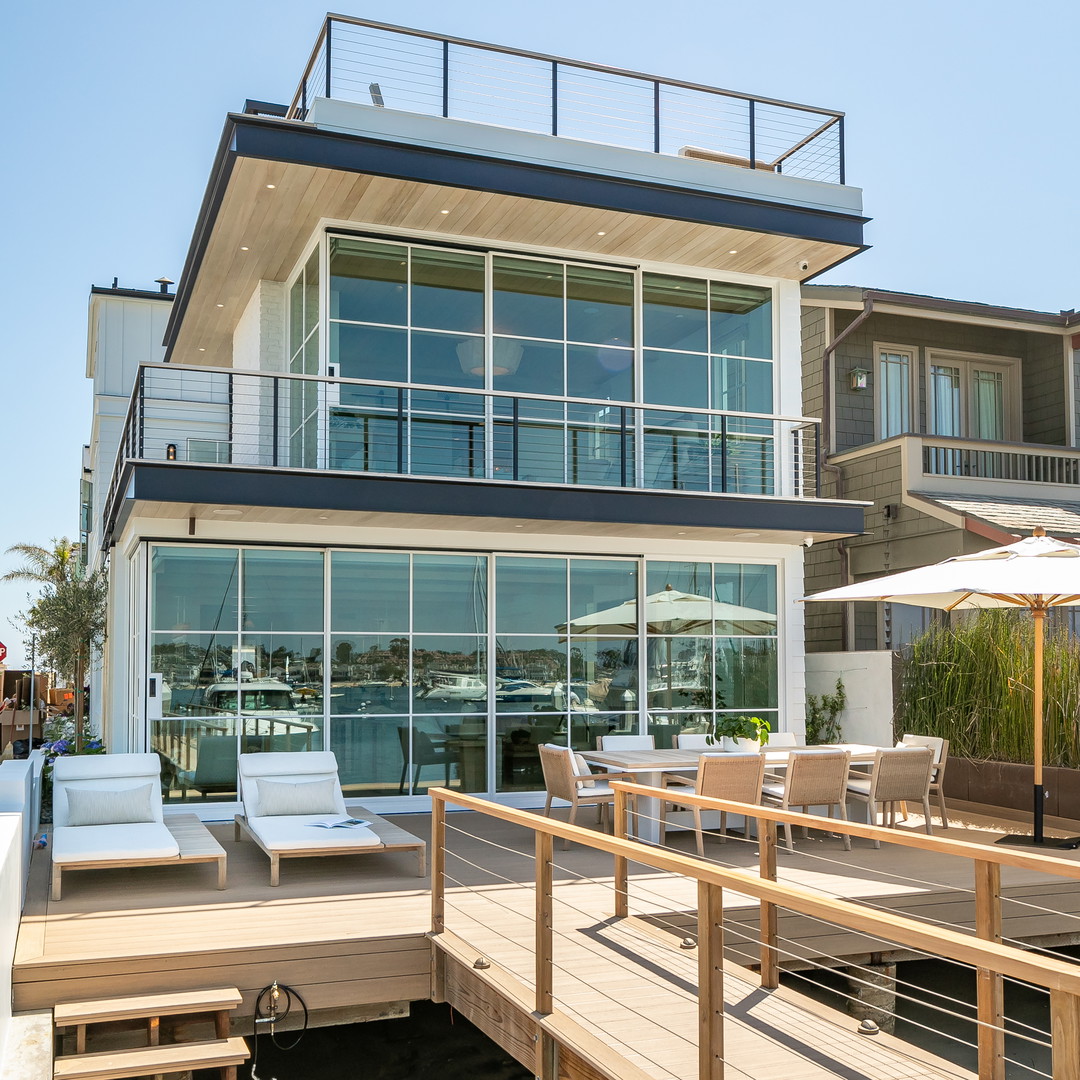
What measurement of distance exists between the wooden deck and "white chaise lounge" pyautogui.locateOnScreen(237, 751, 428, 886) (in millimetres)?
272

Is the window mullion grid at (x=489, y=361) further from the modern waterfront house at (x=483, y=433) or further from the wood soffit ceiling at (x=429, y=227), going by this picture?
the wood soffit ceiling at (x=429, y=227)

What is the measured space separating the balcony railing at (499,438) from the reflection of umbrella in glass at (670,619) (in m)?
1.31

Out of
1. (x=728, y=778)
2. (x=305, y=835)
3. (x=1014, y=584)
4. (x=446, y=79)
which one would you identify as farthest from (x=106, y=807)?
(x=446, y=79)

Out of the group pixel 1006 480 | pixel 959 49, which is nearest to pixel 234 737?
pixel 1006 480

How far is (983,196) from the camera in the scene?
92.8 feet

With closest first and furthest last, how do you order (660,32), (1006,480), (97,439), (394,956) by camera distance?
(394,956) → (1006,480) → (660,32) → (97,439)

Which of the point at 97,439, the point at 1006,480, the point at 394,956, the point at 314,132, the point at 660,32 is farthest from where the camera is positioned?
the point at 97,439

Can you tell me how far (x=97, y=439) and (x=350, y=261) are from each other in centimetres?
1247

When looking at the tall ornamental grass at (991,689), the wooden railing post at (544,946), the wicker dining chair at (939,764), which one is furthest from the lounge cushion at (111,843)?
the tall ornamental grass at (991,689)

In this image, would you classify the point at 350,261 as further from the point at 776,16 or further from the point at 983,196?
the point at 983,196

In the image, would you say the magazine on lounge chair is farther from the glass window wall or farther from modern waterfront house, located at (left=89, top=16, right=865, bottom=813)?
the glass window wall

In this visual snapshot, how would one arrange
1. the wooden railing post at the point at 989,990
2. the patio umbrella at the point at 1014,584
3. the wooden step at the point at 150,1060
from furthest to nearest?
the patio umbrella at the point at 1014,584 < the wooden step at the point at 150,1060 < the wooden railing post at the point at 989,990

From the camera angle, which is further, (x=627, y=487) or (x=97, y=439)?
(x=97, y=439)

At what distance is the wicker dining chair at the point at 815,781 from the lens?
9727 mm
